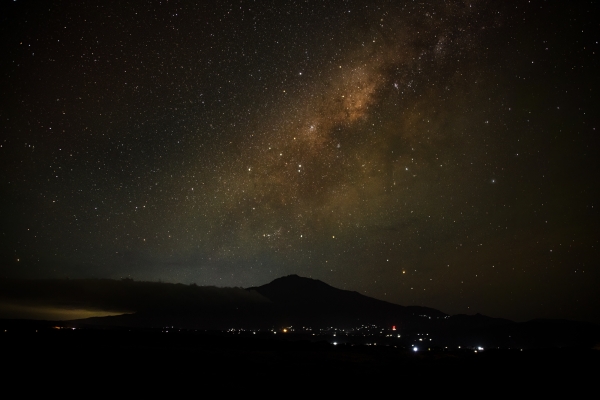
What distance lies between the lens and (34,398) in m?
15.4

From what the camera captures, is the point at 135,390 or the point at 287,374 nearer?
the point at 135,390

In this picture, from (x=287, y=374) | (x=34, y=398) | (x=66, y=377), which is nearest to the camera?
(x=34, y=398)

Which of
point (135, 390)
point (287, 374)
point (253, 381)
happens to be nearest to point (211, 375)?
point (253, 381)

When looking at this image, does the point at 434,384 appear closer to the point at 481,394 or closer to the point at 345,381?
the point at 481,394

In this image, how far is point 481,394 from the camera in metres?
22.0

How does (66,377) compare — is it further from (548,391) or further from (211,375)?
(548,391)

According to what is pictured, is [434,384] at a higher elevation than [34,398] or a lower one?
lower

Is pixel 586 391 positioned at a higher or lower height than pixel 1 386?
lower

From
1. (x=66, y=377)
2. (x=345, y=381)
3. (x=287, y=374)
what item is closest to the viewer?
(x=66, y=377)

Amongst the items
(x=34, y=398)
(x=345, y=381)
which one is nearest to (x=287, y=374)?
A: (x=345, y=381)

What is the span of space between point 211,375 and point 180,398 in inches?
330

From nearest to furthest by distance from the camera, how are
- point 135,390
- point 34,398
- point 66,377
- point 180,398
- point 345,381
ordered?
point 34,398 < point 180,398 < point 135,390 < point 66,377 < point 345,381

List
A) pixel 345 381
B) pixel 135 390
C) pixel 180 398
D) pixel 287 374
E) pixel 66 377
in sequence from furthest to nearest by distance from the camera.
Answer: pixel 287 374 → pixel 345 381 → pixel 66 377 → pixel 135 390 → pixel 180 398

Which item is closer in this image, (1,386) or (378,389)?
(1,386)
